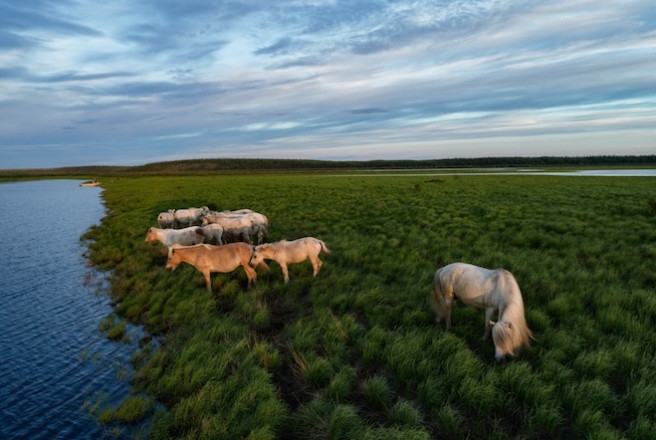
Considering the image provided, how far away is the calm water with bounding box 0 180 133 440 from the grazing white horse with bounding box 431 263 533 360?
21.2ft

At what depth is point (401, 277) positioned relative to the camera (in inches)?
450

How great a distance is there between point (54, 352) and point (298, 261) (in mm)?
6302

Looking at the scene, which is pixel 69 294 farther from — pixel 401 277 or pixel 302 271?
pixel 401 277

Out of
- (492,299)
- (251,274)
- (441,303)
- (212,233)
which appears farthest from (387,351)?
(212,233)

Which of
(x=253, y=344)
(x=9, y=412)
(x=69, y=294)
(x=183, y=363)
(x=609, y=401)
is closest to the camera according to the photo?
(x=609, y=401)

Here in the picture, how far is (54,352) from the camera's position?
27.4 feet

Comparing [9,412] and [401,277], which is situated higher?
[401,277]

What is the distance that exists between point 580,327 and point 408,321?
3.36 metres

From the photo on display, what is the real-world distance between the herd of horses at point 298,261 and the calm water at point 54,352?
295 cm

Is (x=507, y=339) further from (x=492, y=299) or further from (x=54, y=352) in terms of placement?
(x=54, y=352)

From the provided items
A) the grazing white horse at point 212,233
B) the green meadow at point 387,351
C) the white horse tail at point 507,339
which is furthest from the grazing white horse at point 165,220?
the white horse tail at point 507,339

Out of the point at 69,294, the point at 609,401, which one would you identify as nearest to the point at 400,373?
the point at 609,401

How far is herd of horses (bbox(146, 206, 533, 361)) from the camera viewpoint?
7.08 meters

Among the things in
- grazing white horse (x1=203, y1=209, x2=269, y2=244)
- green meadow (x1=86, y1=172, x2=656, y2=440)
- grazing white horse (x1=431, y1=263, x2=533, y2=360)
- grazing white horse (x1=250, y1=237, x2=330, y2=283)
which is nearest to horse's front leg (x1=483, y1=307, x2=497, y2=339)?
grazing white horse (x1=431, y1=263, x2=533, y2=360)
